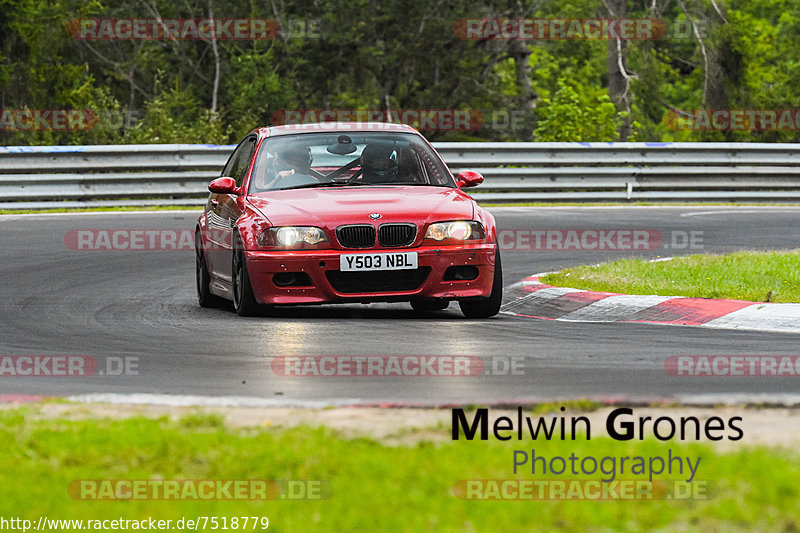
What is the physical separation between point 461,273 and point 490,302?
401 mm

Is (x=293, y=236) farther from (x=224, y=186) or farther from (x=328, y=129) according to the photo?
(x=328, y=129)

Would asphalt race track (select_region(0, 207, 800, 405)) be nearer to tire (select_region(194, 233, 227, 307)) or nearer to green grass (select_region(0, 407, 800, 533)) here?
tire (select_region(194, 233, 227, 307))

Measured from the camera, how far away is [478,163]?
22609 millimetres

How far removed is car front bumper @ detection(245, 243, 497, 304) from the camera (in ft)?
31.1

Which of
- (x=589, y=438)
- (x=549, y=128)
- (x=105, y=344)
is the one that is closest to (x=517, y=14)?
(x=549, y=128)

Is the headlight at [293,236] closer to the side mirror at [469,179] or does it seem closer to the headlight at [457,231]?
the headlight at [457,231]

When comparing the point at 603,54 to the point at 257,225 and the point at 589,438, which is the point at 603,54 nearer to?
the point at 257,225

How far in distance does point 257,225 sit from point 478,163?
13.2 meters

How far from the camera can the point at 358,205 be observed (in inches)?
383

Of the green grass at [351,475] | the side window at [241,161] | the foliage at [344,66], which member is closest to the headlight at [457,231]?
the side window at [241,161]

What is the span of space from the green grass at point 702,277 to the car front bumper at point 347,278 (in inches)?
68.0

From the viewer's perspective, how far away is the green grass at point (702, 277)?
10.2 m

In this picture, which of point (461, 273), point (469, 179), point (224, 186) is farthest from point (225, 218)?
point (461, 273)

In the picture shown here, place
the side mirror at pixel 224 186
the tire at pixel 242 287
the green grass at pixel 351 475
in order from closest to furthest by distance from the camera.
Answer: the green grass at pixel 351 475
the tire at pixel 242 287
the side mirror at pixel 224 186
